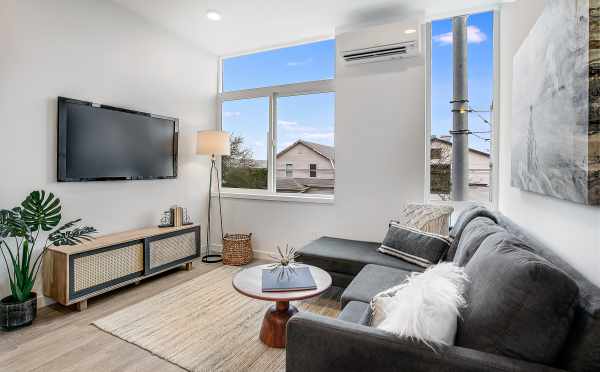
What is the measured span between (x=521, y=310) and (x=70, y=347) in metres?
2.49

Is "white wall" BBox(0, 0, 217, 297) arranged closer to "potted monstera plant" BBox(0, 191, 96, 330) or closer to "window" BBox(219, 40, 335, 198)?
"potted monstera plant" BBox(0, 191, 96, 330)

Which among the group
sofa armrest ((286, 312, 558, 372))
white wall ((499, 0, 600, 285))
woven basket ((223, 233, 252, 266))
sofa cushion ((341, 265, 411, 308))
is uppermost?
white wall ((499, 0, 600, 285))

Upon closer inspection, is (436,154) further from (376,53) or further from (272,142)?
(272,142)

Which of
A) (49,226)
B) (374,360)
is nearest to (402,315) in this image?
(374,360)

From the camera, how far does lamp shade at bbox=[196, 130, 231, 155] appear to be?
12.5 feet

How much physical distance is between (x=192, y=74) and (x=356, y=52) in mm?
2100

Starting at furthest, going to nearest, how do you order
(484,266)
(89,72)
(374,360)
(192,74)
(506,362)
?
(192,74) → (89,72) → (484,266) → (374,360) → (506,362)

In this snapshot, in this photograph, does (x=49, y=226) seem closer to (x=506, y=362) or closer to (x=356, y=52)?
(x=506, y=362)

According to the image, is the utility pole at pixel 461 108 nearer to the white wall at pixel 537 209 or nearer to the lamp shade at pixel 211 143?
the white wall at pixel 537 209

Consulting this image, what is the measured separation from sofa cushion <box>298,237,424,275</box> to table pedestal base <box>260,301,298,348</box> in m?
0.67

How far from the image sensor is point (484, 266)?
4.05 ft

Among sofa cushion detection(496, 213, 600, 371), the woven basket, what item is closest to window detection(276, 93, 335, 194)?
the woven basket

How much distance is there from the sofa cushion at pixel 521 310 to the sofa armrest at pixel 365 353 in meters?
0.04

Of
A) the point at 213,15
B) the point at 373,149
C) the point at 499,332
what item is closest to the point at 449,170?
the point at 373,149
